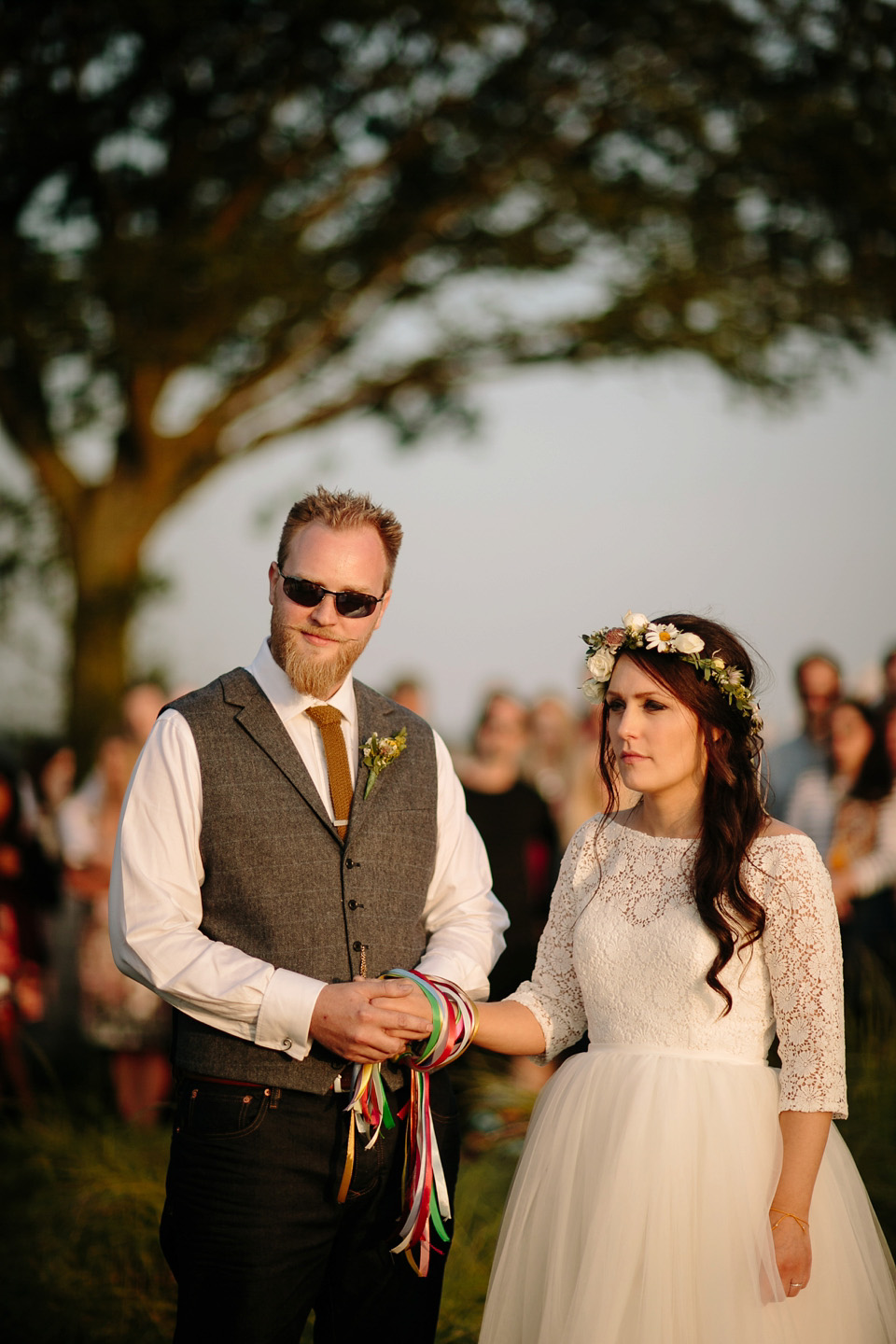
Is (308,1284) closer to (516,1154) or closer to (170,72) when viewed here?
(516,1154)

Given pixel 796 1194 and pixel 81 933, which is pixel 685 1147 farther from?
pixel 81 933

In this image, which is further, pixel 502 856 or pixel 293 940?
pixel 502 856

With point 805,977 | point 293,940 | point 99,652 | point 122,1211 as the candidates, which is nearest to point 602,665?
point 805,977

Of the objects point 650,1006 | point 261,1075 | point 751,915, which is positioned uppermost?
point 751,915

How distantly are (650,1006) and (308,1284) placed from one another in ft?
3.14

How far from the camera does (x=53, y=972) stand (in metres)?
7.84

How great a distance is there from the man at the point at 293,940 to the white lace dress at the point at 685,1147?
330mm

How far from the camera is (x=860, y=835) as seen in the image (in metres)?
6.57

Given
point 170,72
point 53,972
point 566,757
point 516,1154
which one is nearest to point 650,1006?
point 516,1154

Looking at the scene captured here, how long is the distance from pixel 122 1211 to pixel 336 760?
255cm

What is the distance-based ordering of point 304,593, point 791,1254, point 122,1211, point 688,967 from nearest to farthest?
point 791,1254
point 688,967
point 304,593
point 122,1211

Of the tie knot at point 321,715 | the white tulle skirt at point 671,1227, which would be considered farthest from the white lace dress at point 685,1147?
the tie knot at point 321,715

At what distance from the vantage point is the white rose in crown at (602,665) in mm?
3064

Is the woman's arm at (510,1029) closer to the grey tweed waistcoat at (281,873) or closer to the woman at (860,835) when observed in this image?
the grey tweed waistcoat at (281,873)
